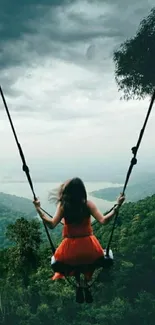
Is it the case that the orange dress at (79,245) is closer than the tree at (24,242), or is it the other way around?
the orange dress at (79,245)

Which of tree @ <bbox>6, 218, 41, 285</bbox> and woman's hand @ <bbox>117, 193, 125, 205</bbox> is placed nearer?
woman's hand @ <bbox>117, 193, 125, 205</bbox>

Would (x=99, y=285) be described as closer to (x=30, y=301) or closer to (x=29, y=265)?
(x=30, y=301)

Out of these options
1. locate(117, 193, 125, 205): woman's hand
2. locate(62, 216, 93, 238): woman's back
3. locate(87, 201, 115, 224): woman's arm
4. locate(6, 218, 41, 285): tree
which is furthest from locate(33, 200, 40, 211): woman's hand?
locate(6, 218, 41, 285): tree

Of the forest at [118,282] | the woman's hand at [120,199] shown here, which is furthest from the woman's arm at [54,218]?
the forest at [118,282]

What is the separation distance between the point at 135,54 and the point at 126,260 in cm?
1934

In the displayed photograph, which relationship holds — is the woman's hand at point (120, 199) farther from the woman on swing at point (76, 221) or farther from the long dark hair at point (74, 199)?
the long dark hair at point (74, 199)

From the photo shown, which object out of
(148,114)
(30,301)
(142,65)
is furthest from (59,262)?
(30,301)

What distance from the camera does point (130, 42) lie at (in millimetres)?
38562

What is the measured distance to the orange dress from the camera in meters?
5.81

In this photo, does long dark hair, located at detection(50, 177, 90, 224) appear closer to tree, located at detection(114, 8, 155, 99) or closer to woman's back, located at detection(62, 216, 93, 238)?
woman's back, located at detection(62, 216, 93, 238)

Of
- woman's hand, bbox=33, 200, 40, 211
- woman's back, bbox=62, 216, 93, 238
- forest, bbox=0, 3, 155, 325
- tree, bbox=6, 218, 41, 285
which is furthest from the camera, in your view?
forest, bbox=0, 3, 155, 325

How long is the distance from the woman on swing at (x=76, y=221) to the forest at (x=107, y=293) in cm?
3365

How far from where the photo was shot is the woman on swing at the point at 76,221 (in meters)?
5.65

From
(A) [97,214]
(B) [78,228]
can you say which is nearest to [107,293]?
(B) [78,228]
